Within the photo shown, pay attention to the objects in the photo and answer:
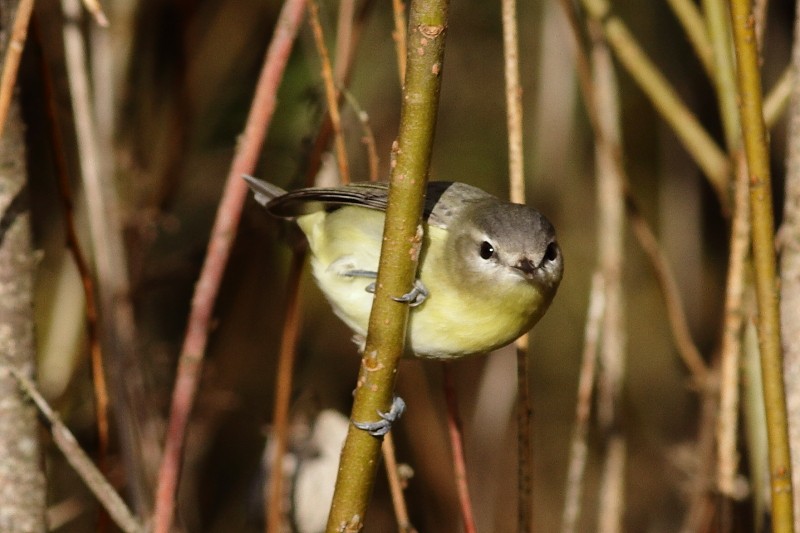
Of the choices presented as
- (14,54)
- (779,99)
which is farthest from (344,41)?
(779,99)

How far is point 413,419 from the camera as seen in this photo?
4008 millimetres

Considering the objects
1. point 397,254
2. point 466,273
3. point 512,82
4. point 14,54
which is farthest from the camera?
point 466,273

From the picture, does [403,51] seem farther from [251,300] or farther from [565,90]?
[251,300]

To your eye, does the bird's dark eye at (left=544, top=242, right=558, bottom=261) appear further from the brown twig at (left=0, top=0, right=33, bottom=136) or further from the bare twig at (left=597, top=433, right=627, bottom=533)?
the brown twig at (left=0, top=0, right=33, bottom=136)

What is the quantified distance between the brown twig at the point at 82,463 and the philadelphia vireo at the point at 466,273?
2.42 feet

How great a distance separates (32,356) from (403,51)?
3.83 feet

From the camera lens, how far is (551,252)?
2521mm

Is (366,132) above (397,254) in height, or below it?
above

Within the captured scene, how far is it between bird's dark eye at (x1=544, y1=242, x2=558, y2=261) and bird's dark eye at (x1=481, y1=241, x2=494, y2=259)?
0.16 meters

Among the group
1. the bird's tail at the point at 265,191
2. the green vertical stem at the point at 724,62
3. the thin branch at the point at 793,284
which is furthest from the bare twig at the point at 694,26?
the bird's tail at the point at 265,191

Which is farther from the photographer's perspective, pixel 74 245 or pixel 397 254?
pixel 74 245

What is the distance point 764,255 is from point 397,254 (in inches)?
25.8

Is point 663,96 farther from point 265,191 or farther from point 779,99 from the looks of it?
point 265,191

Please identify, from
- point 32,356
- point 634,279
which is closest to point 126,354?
point 32,356
